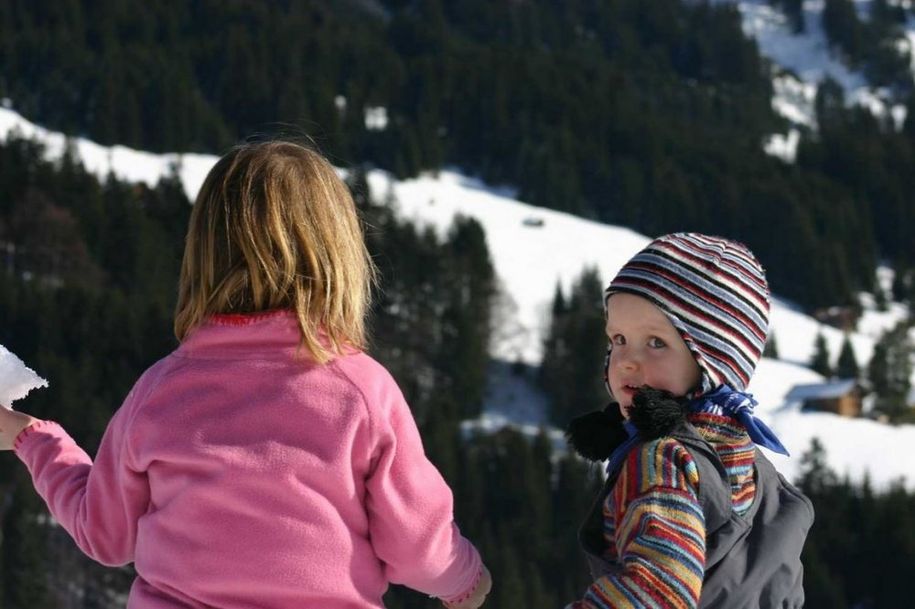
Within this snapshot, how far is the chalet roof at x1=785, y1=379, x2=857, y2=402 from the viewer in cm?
9256

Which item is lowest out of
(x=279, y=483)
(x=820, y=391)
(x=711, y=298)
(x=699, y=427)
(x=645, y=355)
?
(x=820, y=391)

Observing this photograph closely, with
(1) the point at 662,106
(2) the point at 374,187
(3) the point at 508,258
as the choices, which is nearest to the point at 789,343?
(3) the point at 508,258

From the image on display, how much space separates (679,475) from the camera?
312 cm

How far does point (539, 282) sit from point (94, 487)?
10335 centimetres

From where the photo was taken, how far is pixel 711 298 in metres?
3.37

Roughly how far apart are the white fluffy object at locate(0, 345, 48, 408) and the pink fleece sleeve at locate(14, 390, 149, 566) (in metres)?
0.11

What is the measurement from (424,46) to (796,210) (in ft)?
170

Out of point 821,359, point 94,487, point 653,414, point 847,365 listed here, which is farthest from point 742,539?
point 847,365

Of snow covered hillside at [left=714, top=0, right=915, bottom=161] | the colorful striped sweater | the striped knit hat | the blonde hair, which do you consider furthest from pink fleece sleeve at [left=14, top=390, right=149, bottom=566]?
snow covered hillside at [left=714, top=0, right=915, bottom=161]

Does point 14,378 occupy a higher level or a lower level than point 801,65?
lower

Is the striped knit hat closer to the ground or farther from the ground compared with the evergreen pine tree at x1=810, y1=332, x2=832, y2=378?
farther from the ground

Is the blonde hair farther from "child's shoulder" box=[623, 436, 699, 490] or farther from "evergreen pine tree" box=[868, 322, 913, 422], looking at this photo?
"evergreen pine tree" box=[868, 322, 913, 422]

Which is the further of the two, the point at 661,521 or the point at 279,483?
the point at 279,483

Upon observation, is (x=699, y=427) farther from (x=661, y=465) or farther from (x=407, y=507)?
(x=407, y=507)
